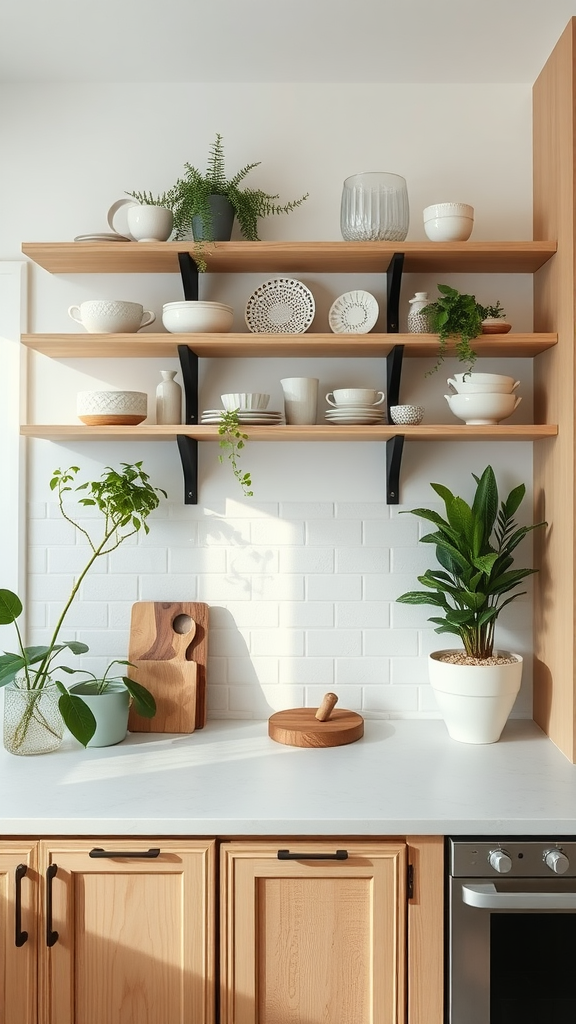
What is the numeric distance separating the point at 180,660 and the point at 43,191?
138 centimetres

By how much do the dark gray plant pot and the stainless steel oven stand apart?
1.56m

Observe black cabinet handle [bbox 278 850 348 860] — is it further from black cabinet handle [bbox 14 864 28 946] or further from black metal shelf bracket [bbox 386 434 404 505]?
black metal shelf bracket [bbox 386 434 404 505]

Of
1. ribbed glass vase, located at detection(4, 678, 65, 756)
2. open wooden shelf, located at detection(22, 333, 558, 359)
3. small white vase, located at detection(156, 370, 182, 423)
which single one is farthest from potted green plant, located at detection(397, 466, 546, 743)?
ribbed glass vase, located at detection(4, 678, 65, 756)

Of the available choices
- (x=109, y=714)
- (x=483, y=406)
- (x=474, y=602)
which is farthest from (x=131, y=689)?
(x=483, y=406)

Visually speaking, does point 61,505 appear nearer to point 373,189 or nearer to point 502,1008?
point 373,189

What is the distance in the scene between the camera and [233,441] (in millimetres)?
2375

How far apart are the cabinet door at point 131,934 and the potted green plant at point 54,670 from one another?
363 millimetres

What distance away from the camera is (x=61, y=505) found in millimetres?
2426

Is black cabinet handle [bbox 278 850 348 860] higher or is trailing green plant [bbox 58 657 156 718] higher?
trailing green plant [bbox 58 657 156 718]

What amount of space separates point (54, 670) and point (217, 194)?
1.33 meters

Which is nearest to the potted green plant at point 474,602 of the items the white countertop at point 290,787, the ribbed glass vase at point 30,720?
the white countertop at point 290,787

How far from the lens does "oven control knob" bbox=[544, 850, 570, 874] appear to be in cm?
167

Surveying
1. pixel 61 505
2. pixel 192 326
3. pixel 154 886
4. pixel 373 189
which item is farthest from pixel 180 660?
pixel 373 189

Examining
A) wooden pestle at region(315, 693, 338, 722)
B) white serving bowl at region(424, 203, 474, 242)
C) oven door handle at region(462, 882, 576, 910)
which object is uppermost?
white serving bowl at region(424, 203, 474, 242)
